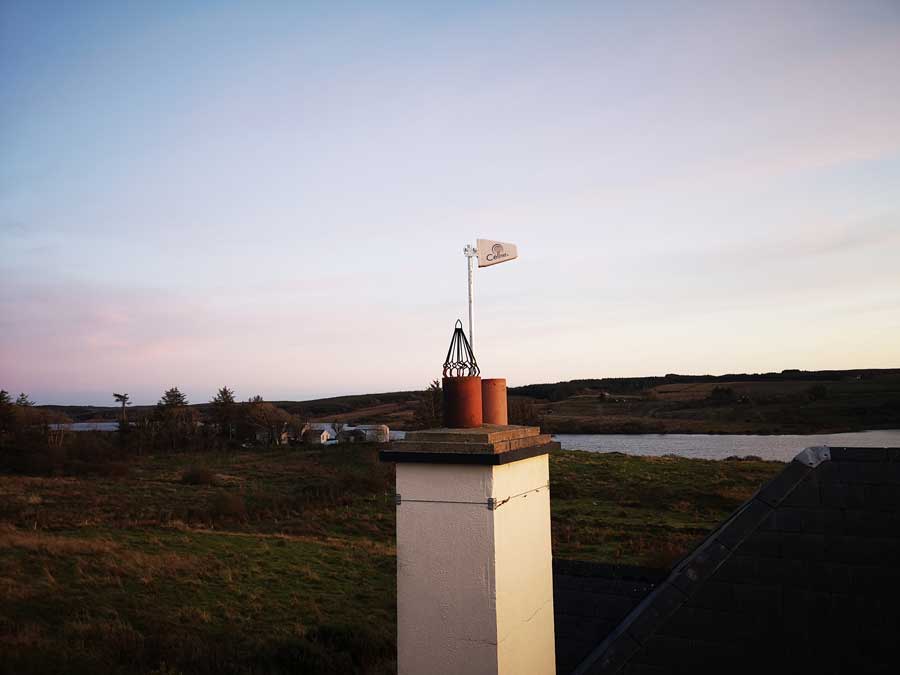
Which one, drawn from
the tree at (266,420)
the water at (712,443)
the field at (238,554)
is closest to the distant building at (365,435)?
the tree at (266,420)

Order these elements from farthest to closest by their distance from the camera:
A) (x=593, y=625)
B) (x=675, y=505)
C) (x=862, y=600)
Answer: (x=675, y=505) < (x=593, y=625) < (x=862, y=600)

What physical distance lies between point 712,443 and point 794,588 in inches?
2415

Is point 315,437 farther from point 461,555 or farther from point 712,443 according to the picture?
point 461,555

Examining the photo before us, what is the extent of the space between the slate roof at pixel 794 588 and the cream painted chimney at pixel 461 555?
63 cm

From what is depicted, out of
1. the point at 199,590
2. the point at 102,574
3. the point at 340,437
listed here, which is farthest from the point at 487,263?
the point at 340,437

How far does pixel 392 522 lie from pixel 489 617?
21.4 m

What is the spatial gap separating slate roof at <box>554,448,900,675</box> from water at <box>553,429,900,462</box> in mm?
45656

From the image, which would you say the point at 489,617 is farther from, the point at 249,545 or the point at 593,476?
the point at 593,476

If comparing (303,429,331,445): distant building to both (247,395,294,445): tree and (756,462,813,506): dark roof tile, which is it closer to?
(247,395,294,445): tree

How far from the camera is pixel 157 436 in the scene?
5206cm

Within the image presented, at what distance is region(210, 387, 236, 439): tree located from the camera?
55.0 m

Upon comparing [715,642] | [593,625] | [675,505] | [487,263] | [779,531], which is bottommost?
[675,505]

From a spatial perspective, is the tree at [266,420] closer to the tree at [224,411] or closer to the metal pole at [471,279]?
the tree at [224,411]

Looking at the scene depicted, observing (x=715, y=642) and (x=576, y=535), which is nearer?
(x=715, y=642)
